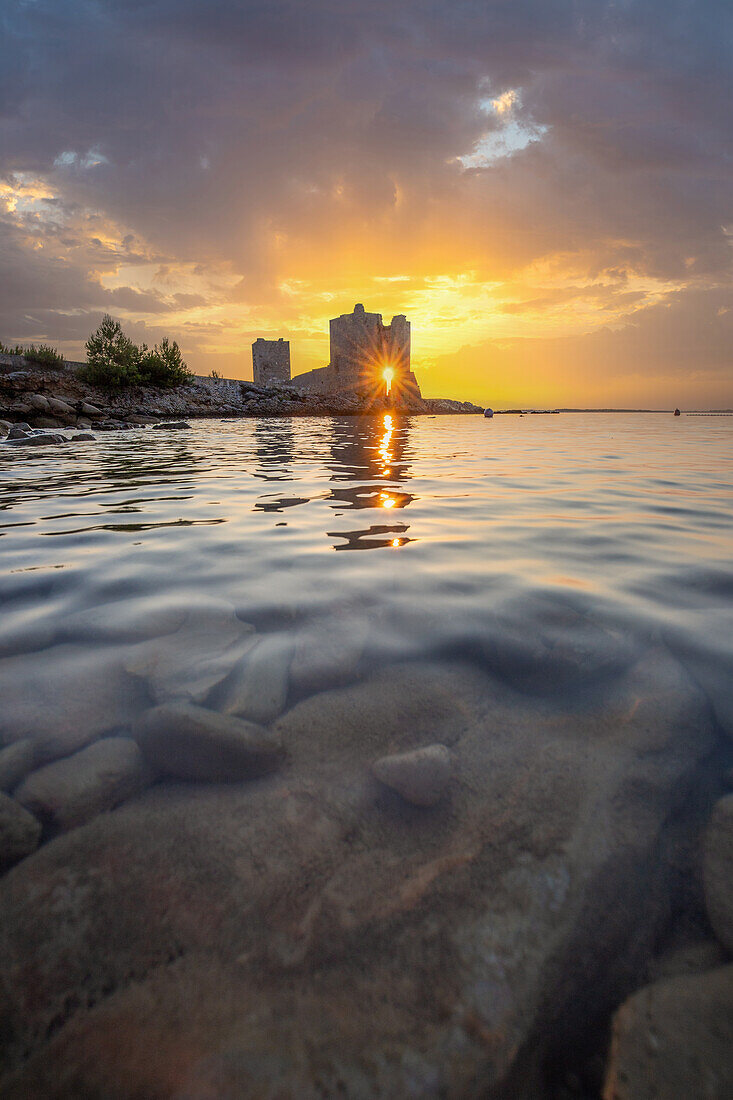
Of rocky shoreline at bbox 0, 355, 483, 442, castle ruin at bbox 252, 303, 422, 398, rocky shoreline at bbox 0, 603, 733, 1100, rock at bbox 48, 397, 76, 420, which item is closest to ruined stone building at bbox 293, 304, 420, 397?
castle ruin at bbox 252, 303, 422, 398

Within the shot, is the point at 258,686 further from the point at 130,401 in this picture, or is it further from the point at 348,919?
the point at 130,401

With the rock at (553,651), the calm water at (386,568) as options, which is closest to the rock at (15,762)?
the calm water at (386,568)

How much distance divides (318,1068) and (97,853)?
20.7 inches

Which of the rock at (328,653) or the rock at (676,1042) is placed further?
the rock at (328,653)

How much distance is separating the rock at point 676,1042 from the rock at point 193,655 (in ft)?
3.44

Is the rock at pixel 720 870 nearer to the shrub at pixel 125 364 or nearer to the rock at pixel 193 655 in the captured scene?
the rock at pixel 193 655

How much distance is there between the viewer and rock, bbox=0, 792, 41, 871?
2.94ft

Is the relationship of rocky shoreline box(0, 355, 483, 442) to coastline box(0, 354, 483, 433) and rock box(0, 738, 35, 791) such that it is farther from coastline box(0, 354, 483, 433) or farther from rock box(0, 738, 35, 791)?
rock box(0, 738, 35, 791)

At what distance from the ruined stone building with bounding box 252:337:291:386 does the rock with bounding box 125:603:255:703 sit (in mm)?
54698

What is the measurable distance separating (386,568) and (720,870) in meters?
1.67

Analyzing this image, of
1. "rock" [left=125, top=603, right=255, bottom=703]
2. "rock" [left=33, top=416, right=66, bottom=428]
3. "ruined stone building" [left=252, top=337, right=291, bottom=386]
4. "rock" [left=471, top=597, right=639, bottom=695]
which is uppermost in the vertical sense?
"ruined stone building" [left=252, top=337, right=291, bottom=386]

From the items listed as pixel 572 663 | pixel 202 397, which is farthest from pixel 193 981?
pixel 202 397

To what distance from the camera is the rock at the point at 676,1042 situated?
1.93 ft

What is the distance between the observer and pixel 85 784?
41.5 inches
